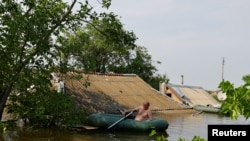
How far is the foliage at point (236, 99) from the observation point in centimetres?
249

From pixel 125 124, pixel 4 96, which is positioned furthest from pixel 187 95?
pixel 4 96

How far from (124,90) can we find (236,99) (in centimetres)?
2796

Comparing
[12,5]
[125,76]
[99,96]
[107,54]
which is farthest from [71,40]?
[107,54]

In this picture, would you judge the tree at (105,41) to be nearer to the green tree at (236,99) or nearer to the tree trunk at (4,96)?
the tree trunk at (4,96)

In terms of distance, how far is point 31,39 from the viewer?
474 inches

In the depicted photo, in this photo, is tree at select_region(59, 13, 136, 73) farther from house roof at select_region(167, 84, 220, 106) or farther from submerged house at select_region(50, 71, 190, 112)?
house roof at select_region(167, 84, 220, 106)

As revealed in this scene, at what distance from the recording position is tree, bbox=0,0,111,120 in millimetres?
11656

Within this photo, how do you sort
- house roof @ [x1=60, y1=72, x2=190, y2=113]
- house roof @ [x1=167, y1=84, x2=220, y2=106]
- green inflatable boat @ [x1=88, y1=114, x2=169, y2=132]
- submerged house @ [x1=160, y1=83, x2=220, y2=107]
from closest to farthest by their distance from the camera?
green inflatable boat @ [x1=88, y1=114, x2=169, y2=132] < house roof @ [x1=60, y1=72, x2=190, y2=113] < submerged house @ [x1=160, y1=83, x2=220, y2=107] < house roof @ [x1=167, y1=84, x2=220, y2=106]

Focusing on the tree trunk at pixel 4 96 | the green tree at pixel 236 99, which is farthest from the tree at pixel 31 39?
the green tree at pixel 236 99

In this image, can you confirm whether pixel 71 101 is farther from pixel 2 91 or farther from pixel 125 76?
pixel 125 76

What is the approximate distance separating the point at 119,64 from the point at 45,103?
3011 centimetres

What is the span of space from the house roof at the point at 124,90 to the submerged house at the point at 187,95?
4.79 m

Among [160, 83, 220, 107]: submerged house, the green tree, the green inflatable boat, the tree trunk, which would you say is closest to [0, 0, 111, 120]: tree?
the tree trunk

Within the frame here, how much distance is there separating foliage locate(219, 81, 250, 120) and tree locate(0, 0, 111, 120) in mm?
9443
